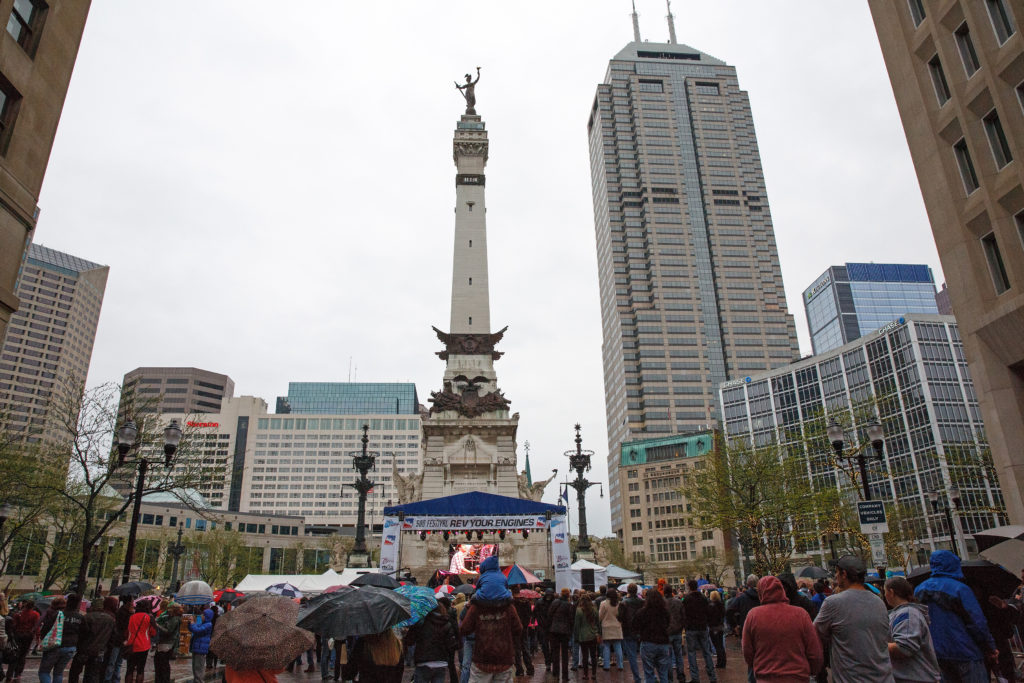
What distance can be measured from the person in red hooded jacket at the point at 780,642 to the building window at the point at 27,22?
22.0 metres

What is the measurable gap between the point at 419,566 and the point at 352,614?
38.4 m

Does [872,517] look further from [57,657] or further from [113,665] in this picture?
[57,657]

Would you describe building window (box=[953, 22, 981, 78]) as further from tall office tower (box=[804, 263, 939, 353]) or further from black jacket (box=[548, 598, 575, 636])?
tall office tower (box=[804, 263, 939, 353])

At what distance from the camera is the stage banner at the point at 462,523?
75.4 feet

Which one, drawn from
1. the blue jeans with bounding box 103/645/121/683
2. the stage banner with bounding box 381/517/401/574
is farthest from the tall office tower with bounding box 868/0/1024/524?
the blue jeans with bounding box 103/645/121/683

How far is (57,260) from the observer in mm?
174625

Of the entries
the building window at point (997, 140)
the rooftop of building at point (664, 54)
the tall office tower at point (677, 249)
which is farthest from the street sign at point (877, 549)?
the rooftop of building at point (664, 54)

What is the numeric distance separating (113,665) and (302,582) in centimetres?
1250

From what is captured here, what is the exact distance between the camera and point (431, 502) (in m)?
23.0

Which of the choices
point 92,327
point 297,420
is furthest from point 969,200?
point 92,327

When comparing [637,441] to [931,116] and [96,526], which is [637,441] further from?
[931,116]

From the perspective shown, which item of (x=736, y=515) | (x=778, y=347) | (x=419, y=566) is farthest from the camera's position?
(x=778, y=347)

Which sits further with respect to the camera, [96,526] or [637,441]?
[637,441]

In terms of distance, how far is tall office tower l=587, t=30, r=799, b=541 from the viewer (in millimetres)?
133250
